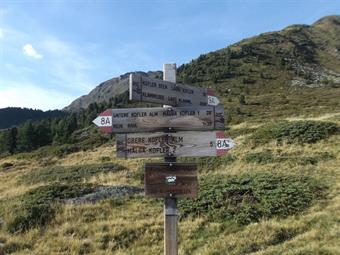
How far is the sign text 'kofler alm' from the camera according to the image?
592cm

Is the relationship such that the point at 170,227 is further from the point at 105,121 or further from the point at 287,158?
the point at 287,158

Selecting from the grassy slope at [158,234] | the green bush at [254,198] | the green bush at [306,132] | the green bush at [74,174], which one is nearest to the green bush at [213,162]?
the green bush at [306,132]

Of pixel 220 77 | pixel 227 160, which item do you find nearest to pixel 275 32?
pixel 220 77

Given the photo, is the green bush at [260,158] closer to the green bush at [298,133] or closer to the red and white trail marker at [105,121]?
the green bush at [298,133]

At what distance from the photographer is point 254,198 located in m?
11.3

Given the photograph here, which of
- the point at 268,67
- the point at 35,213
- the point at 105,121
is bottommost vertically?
the point at 35,213

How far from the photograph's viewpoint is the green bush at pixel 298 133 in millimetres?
22109

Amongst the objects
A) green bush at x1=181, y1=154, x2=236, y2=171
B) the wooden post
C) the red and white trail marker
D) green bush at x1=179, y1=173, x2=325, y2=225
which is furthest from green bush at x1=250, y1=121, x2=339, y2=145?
the red and white trail marker

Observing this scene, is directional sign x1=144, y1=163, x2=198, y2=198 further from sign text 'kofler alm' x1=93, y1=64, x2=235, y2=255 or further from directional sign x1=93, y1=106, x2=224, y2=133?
directional sign x1=93, y1=106, x2=224, y2=133

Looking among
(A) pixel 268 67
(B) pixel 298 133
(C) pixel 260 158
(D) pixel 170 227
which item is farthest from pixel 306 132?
(A) pixel 268 67

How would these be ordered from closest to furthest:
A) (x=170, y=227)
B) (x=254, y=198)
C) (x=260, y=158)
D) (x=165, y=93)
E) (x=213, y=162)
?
(x=170, y=227) < (x=165, y=93) < (x=254, y=198) < (x=260, y=158) < (x=213, y=162)

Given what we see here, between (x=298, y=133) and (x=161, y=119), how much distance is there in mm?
18266

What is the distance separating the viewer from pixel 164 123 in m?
6.07

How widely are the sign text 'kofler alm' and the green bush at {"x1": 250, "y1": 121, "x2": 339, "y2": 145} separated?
16830mm
